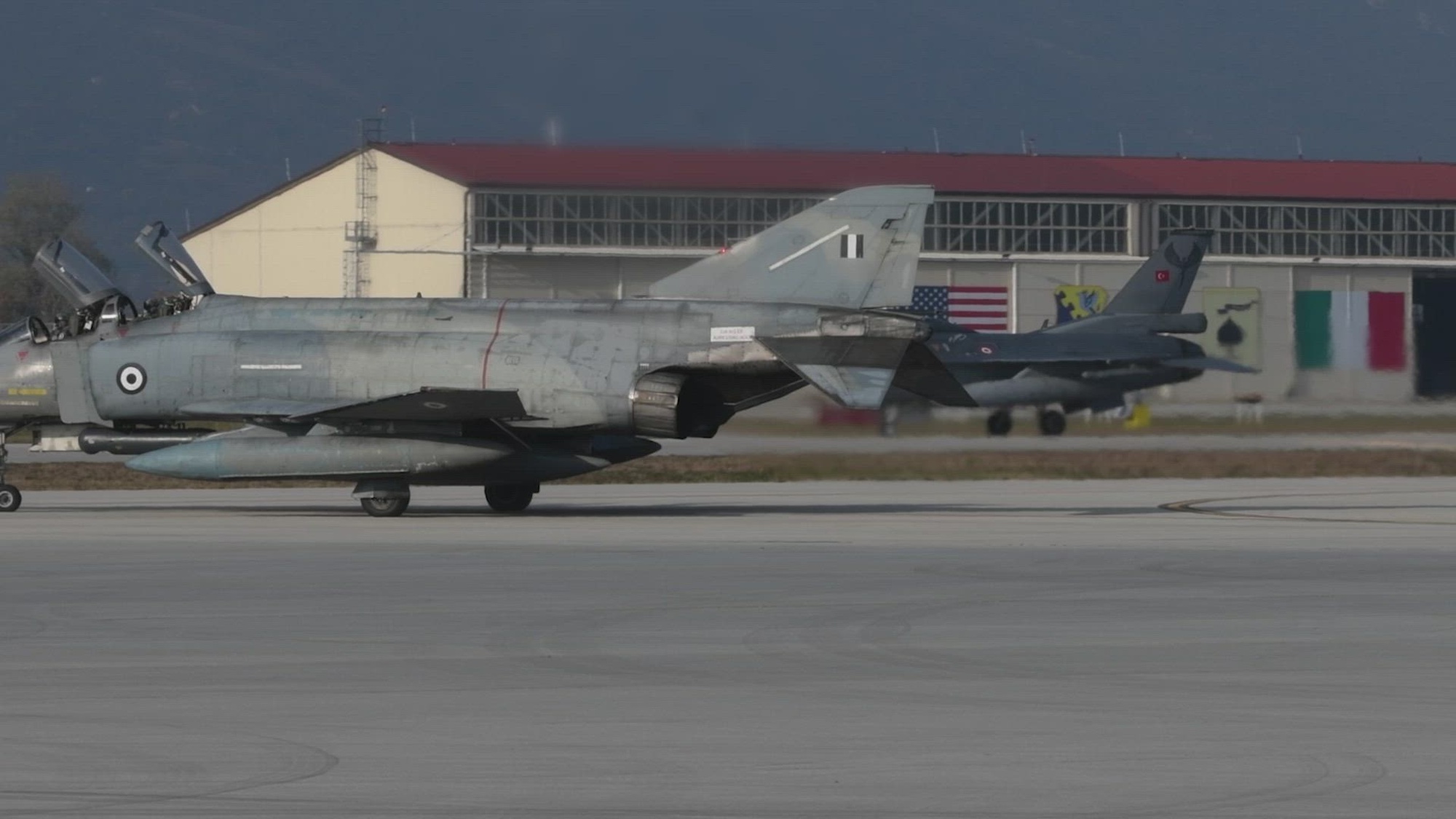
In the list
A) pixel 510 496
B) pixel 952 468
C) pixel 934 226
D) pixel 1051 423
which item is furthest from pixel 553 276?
pixel 510 496

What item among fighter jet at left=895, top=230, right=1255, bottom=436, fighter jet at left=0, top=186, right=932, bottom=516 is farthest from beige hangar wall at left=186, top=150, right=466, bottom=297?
fighter jet at left=0, top=186, right=932, bottom=516

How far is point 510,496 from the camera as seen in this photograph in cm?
2395

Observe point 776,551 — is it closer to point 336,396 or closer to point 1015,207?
point 336,396

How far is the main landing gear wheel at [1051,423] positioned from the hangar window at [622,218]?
55.1 feet

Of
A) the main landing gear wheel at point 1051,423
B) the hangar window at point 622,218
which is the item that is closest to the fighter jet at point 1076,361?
the main landing gear wheel at point 1051,423

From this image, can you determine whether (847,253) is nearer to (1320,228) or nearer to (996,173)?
(996,173)

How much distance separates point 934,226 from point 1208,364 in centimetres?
2299

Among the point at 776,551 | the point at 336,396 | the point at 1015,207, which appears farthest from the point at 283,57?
the point at 776,551

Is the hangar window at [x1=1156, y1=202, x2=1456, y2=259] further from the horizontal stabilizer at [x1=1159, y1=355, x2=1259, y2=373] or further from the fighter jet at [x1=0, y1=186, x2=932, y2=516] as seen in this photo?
the fighter jet at [x1=0, y1=186, x2=932, y2=516]

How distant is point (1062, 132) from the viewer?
79.9m

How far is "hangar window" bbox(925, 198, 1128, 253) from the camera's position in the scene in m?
62.3

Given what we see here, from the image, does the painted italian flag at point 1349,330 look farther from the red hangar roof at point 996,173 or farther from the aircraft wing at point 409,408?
the aircraft wing at point 409,408

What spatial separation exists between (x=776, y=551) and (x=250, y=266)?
47778 millimetres

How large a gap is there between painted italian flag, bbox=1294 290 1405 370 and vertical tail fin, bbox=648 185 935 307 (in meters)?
16.5
